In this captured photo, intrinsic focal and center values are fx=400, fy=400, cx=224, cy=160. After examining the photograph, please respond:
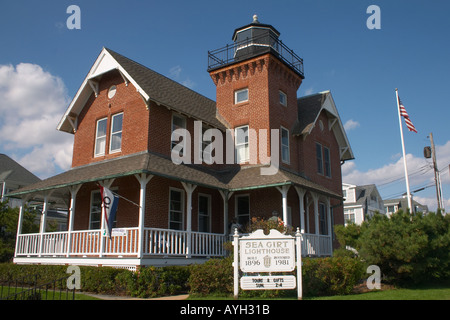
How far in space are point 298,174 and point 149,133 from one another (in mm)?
8257

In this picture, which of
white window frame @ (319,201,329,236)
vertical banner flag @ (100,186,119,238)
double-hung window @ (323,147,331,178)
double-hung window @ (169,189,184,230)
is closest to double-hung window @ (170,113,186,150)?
double-hung window @ (169,189,184,230)

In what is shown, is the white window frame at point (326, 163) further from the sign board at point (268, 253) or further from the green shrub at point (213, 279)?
the sign board at point (268, 253)

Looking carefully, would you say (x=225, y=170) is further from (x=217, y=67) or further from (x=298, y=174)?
(x=217, y=67)

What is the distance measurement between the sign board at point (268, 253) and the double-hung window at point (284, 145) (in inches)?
397

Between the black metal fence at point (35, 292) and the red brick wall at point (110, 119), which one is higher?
the red brick wall at point (110, 119)

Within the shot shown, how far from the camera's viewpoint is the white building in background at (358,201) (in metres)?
50.5

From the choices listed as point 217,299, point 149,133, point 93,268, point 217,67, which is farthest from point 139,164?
point 217,67

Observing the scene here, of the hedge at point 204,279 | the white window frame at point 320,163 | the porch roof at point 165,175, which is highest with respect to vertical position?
the white window frame at point 320,163

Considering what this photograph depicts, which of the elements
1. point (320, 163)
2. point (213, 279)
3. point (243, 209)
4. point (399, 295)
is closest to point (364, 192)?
point (320, 163)

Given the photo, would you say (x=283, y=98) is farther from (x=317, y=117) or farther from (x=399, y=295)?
(x=399, y=295)

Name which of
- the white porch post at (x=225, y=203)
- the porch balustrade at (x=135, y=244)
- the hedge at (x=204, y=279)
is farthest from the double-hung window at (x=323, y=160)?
the hedge at (x=204, y=279)

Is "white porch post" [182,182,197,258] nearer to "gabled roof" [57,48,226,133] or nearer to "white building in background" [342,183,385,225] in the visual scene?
"gabled roof" [57,48,226,133]

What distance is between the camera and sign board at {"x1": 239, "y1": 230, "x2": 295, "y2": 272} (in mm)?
9898

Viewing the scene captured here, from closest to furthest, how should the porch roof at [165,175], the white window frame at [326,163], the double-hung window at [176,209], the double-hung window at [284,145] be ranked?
the porch roof at [165,175], the double-hung window at [176,209], the double-hung window at [284,145], the white window frame at [326,163]
